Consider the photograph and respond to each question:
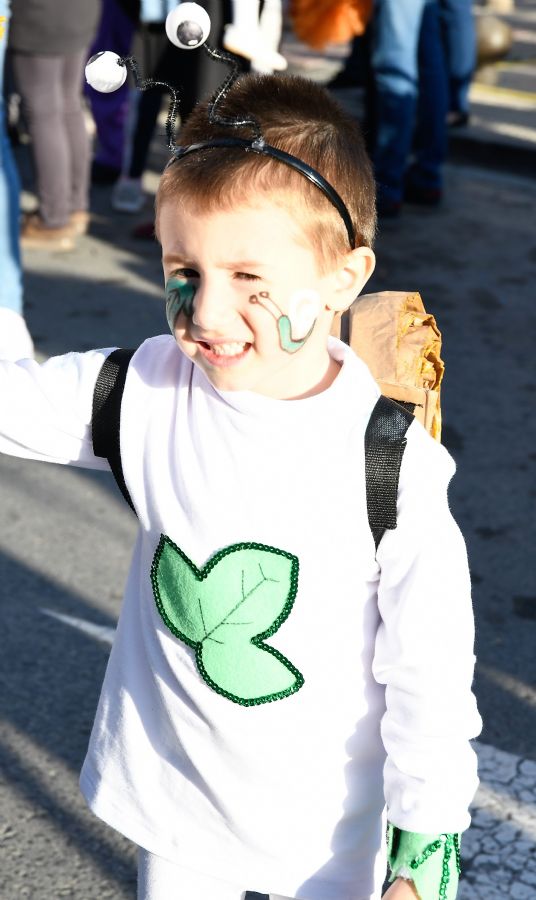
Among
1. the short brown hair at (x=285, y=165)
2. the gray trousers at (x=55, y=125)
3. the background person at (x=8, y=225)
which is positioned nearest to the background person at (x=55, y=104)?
the gray trousers at (x=55, y=125)

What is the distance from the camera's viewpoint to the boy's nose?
1.53 m

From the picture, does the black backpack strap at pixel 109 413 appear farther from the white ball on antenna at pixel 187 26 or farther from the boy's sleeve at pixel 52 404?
the white ball on antenna at pixel 187 26

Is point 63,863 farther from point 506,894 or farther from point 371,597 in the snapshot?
point 371,597

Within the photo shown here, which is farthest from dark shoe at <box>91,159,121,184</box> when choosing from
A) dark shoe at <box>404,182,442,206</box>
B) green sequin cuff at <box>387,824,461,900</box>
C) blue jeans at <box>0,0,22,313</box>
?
green sequin cuff at <box>387,824,461,900</box>

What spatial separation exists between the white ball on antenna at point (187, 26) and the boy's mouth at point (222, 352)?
0.37 metres

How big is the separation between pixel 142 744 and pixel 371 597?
39 cm

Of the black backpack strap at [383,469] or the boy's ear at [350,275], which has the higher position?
the boy's ear at [350,275]

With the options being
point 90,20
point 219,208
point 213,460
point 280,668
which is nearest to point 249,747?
point 280,668

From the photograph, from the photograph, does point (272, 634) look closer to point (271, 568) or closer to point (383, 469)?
point (271, 568)

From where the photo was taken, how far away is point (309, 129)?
1.56 metres

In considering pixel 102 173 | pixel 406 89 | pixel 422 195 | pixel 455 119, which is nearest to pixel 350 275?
pixel 406 89

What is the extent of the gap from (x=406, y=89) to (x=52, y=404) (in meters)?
5.15

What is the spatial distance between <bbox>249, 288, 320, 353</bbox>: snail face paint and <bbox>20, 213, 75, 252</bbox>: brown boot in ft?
15.8

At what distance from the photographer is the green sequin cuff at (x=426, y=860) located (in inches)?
63.4
